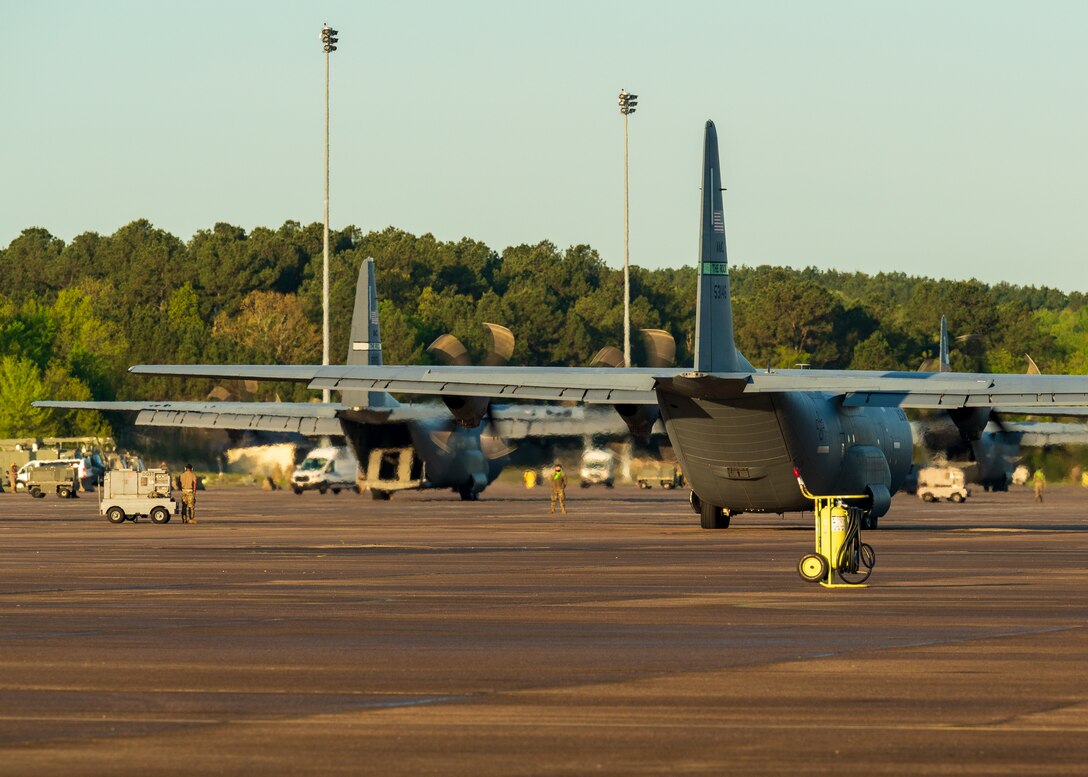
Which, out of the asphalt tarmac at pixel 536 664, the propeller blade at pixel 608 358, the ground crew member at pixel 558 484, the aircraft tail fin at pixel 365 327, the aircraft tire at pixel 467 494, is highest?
the aircraft tail fin at pixel 365 327

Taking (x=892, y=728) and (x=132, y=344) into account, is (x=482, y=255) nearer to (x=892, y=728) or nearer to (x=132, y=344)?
(x=132, y=344)

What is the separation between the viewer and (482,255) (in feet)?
596

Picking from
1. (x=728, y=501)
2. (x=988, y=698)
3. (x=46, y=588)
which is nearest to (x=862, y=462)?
(x=728, y=501)

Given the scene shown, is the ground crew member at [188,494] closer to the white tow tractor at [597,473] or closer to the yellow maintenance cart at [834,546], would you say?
the yellow maintenance cart at [834,546]

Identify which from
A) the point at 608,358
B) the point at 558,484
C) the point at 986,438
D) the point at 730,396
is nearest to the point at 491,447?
the point at 558,484

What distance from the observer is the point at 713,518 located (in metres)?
45.8

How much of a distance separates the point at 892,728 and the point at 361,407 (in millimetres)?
54721

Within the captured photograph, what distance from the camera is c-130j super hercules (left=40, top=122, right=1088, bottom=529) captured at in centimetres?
3994

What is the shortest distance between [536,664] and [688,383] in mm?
23983

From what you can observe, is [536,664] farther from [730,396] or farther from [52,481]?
[52,481]

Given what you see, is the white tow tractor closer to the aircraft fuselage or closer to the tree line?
the tree line

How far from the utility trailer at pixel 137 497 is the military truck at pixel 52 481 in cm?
3395

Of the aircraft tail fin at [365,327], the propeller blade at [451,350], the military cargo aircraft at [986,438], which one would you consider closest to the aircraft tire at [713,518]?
the military cargo aircraft at [986,438]

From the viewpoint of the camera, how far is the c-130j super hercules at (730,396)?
39938 millimetres
